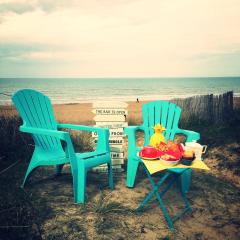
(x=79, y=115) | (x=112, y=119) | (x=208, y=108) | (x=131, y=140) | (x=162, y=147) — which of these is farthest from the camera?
(x=79, y=115)

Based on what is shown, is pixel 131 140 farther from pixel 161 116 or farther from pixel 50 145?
pixel 50 145

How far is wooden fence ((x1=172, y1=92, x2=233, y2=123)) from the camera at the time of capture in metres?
6.83

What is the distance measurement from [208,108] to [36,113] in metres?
4.65

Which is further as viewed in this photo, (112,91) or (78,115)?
(112,91)

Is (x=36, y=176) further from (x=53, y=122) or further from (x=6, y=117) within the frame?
(x=6, y=117)

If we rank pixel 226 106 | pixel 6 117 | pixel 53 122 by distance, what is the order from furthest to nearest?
pixel 226 106 < pixel 6 117 < pixel 53 122

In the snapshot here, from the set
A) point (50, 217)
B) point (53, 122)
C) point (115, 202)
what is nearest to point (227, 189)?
point (115, 202)

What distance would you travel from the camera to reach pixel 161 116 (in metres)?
3.92

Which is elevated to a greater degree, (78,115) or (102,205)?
(102,205)

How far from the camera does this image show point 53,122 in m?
3.86

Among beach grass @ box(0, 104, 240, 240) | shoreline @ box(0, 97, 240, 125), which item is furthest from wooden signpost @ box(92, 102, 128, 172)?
shoreline @ box(0, 97, 240, 125)

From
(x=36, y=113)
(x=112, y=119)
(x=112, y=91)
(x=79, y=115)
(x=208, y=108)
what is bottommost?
(x=112, y=91)

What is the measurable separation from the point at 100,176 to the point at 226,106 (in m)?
4.31

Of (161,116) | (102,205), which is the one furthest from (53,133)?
(161,116)
